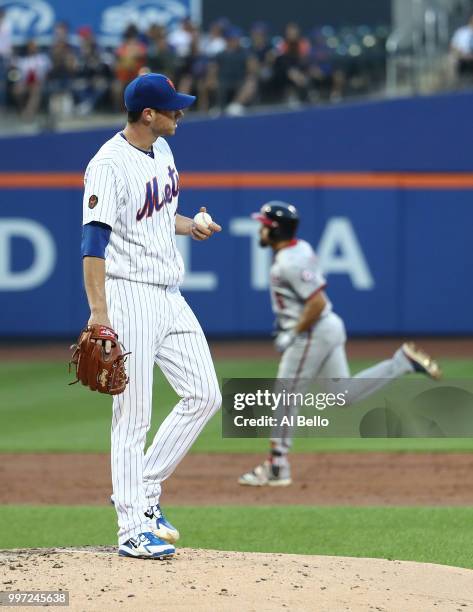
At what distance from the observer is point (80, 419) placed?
12.2 metres

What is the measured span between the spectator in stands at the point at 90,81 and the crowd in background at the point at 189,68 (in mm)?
15

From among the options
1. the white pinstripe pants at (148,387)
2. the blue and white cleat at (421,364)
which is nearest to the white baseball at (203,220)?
the white pinstripe pants at (148,387)

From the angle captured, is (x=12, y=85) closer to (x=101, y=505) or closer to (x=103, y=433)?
(x=103, y=433)

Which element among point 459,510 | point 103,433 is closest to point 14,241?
point 103,433

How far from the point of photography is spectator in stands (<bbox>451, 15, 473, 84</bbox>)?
1902 centimetres

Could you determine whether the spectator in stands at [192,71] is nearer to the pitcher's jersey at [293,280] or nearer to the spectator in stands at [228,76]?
the spectator in stands at [228,76]

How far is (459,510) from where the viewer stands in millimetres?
7930

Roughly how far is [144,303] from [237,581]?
4.08 ft

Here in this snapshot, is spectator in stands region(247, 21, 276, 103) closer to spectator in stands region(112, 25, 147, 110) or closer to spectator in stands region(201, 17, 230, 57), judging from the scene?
spectator in stands region(201, 17, 230, 57)

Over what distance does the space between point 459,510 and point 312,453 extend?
2806 millimetres

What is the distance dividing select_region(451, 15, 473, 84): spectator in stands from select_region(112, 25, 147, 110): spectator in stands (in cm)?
466

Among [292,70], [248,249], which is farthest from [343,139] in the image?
[248,249]

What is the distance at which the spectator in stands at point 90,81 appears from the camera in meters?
18.8

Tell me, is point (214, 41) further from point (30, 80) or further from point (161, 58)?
point (30, 80)
